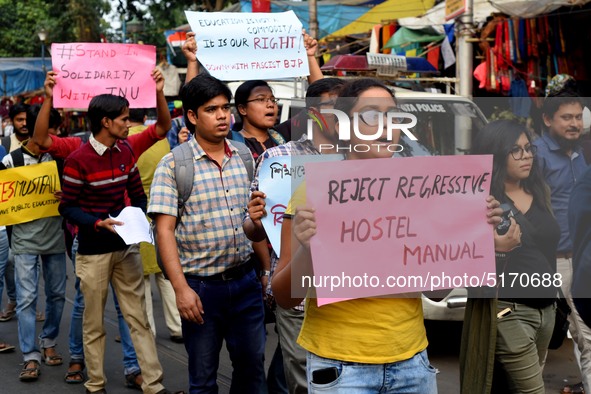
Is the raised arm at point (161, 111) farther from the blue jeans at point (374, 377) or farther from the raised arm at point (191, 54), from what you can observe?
the blue jeans at point (374, 377)

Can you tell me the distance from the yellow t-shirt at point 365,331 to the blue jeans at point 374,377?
29mm

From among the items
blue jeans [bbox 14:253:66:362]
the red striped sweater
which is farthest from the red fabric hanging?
the red striped sweater

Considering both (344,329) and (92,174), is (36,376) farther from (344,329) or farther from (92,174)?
(344,329)

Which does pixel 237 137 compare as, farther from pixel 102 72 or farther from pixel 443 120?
pixel 443 120

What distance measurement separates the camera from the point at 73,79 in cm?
585

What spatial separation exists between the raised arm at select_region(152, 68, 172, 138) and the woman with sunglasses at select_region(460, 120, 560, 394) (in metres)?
2.26

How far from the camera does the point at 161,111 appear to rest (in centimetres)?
549

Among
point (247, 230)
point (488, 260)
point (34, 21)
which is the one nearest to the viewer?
point (488, 260)

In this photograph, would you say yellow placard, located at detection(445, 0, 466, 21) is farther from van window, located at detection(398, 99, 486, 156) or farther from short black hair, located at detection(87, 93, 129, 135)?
short black hair, located at detection(87, 93, 129, 135)

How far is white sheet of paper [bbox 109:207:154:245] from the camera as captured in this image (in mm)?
5148

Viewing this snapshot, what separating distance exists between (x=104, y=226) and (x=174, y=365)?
1672 mm

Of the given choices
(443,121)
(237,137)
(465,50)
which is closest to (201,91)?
(237,137)

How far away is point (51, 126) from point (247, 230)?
9.28 feet

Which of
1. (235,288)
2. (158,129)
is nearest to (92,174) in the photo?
(158,129)
